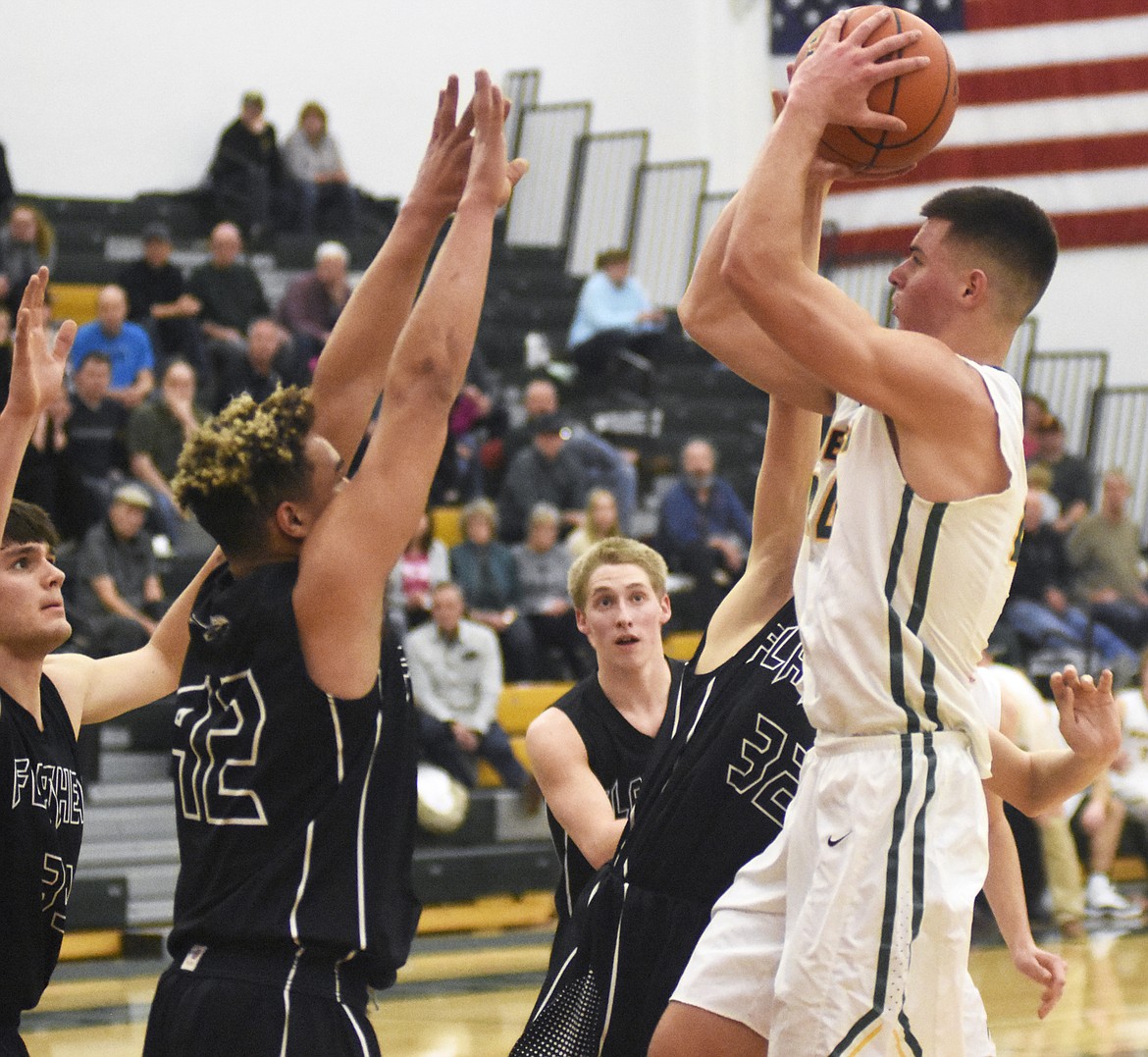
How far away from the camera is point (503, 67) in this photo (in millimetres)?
16312

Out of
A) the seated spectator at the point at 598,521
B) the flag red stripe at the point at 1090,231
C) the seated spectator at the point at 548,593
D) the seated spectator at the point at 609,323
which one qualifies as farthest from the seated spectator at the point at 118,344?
the flag red stripe at the point at 1090,231

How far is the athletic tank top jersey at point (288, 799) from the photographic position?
2795 millimetres

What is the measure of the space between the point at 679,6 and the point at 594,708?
1401 centimetres

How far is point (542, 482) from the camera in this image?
38.7ft

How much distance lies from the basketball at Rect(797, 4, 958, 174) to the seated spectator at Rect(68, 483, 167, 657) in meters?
6.40

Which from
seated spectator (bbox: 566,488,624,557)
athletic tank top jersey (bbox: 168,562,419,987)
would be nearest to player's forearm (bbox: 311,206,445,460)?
athletic tank top jersey (bbox: 168,562,419,987)

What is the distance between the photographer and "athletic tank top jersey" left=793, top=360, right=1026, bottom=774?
306 centimetres

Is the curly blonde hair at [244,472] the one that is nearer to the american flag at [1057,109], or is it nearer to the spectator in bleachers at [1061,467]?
the spectator in bleachers at [1061,467]

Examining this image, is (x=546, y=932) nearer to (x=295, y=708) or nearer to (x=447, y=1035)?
(x=447, y=1035)

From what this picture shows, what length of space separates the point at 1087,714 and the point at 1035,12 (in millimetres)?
12806

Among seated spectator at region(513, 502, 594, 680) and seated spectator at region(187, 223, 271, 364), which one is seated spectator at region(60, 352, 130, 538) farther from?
seated spectator at region(513, 502, 594, 680)

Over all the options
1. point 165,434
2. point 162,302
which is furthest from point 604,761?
point 162,302

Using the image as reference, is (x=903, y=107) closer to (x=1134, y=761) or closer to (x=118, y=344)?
(x=1134, y=761)

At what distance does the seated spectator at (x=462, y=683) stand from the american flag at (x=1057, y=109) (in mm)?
7250
